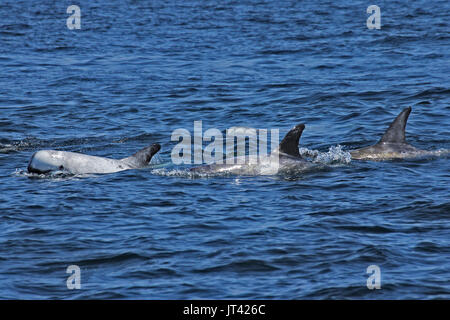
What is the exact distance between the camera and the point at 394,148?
16594 mm

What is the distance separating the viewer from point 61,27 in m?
36.2

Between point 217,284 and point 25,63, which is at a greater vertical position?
point 25,63

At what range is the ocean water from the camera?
10305 millimetres

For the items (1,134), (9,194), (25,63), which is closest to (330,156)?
(9,194)

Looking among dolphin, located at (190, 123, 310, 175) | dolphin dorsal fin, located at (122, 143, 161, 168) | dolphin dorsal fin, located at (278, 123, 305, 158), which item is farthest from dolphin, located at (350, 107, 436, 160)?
dolphin dorsal fin, located at (122, 143, 161, 168)

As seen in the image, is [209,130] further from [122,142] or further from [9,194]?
[9,194]

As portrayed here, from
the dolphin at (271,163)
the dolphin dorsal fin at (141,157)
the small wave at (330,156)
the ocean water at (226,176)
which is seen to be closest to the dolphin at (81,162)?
the dolphin dorsal fin at (141,157)

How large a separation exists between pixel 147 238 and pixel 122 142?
24.0 feet

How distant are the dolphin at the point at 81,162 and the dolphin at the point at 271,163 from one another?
1.30m

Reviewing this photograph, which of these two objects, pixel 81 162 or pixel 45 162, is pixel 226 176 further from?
pixel 45 162

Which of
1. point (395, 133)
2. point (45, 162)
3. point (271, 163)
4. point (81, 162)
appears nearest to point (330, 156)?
point (395, 133)

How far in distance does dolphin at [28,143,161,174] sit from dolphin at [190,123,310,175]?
130cm

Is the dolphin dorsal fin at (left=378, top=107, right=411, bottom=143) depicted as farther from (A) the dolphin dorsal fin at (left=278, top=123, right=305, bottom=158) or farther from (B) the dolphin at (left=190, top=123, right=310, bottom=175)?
(A) the dolphin dorsal fin at (left=278, top=123, right=305, bottom=158)

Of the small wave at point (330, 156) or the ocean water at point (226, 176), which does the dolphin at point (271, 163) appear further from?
the small wave at point (330, 156)
